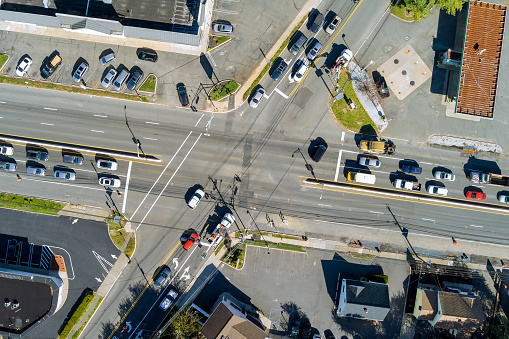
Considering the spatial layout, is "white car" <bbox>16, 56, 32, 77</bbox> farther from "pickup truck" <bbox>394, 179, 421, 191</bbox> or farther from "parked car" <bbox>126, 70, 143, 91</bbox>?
"pickup truck" <bbox>394, 179, 421, 191</bbox>

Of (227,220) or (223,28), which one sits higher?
(223,28)

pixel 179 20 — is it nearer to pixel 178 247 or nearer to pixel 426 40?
pixel 178 247

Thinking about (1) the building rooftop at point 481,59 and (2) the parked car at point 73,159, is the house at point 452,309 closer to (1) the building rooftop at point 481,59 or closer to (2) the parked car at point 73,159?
(1) the building rooftop at point 481,59

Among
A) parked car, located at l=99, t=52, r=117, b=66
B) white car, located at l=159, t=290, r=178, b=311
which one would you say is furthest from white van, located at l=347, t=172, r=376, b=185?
parked car, located at l=99, t=52, r=117, b=66

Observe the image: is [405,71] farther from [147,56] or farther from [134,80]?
[134,80]

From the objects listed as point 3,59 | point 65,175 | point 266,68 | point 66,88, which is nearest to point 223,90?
point 266,68
